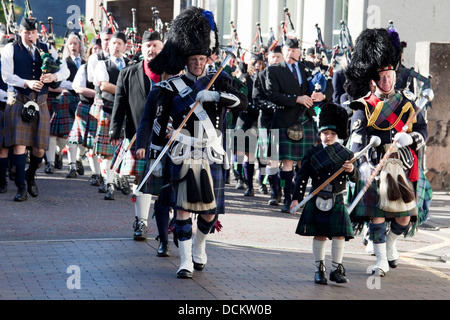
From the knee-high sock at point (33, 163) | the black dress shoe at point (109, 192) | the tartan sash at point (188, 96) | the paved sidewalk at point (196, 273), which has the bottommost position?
the paved sidewalk at point (196, 273)

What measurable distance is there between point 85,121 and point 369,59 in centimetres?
662

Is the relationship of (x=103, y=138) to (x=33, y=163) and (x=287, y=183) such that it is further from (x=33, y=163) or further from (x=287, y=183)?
(x=287, y=183)

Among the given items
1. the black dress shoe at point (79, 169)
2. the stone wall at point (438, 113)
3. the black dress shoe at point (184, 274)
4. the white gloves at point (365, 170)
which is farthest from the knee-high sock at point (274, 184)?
the black dress shoe at point (184, 274)

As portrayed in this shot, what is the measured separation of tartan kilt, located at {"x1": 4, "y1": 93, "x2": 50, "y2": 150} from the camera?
1253 cm

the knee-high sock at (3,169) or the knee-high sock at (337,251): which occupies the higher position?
the knee-high sock at (3,169)

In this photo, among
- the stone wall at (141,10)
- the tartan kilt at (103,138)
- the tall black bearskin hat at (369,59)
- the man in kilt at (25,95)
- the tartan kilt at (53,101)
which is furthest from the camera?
the stone wall at (141,10)

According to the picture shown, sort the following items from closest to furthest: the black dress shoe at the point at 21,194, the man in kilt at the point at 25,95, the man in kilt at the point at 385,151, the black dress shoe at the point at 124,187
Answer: the man in kilt at the point at 385,151 → the man in kilt at the point at 25,95 → the black dress shoe at the point at 21,194 → the black dress shoe at the point at 124,187

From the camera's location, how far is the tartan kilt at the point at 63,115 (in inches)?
637

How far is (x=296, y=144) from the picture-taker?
13.2 m

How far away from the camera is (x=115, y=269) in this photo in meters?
8.50

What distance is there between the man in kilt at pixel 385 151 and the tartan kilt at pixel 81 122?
6.45 meters

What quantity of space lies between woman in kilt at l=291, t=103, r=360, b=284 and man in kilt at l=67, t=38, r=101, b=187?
645 cm

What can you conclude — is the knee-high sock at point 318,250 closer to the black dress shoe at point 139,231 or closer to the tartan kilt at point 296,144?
the black dress shoe at point 139,231
